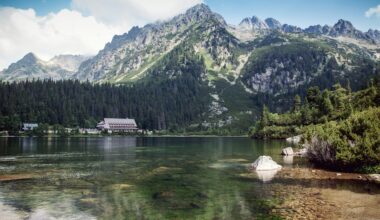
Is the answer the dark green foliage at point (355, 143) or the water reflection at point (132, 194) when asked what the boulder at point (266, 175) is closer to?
the water reflection at point (132, 194)

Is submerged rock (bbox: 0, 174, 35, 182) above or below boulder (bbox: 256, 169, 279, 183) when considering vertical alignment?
above

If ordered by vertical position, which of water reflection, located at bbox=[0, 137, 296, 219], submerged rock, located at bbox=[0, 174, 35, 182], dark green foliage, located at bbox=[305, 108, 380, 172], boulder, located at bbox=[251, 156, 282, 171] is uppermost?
dark green foliage, located at bbox=[305, 108, 380, 172]

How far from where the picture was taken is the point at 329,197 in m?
45.0

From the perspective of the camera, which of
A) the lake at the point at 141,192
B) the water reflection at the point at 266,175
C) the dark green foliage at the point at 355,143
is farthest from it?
the dark green foliage at the point at 355,143

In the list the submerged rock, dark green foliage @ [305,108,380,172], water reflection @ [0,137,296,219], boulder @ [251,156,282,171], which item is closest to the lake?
water reflection @ [0,137,296,219]

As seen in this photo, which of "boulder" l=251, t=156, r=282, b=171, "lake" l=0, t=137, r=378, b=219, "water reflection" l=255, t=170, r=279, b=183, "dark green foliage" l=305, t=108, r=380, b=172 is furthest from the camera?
"boulder" l=251, t=156, r=282, b=171

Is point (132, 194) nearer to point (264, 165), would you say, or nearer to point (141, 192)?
point (141, 192)

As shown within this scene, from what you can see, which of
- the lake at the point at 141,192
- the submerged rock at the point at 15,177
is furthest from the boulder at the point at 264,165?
the submerged rock at the point at 15,177

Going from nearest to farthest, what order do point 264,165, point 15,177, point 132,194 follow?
point 132,194, point 15,177, point 264,165

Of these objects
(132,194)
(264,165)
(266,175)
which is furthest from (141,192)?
(264,165)

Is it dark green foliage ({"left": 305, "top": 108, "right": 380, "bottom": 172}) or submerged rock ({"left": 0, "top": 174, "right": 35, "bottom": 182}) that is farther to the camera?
dark green foliage ({"left": 305, "top": 108, "right": 380, "bottom": 172})

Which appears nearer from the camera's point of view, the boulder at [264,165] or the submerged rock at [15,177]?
the submerged rock at [15,177]

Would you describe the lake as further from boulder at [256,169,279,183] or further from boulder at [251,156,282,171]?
boulder at [251,156,282,171]

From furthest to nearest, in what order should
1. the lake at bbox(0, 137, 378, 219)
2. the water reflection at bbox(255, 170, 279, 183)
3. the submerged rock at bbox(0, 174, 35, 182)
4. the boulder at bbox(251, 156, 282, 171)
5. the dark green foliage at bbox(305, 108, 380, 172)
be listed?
the boulder at bbox(251, 156, 282, 171), the dark green foliage at bbox(305, 108, 380, 172), the water reflection at bbox(255, 170, 279, 183), the submerged rock at bbox(0, 174, 35, 182), the lake at bbox(0, 137, 378, 219)
